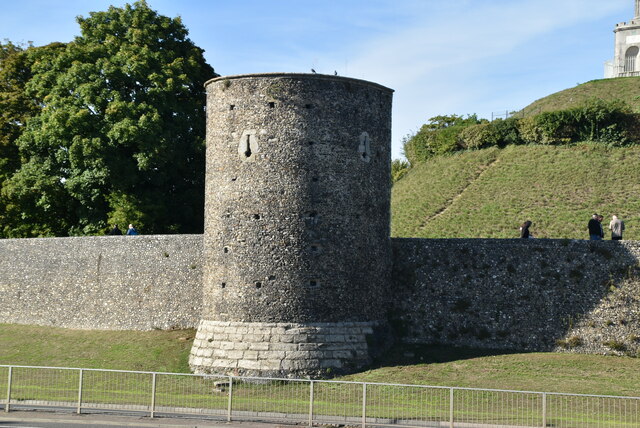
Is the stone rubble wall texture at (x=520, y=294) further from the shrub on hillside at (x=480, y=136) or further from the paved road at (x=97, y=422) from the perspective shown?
the shrub on hillside at (x=480, y=136)

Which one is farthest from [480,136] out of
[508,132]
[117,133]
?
[117,133]

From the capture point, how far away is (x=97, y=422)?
19484mm

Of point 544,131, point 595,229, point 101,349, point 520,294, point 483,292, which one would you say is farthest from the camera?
point 544,131

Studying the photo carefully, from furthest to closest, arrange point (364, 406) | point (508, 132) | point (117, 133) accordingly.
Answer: point (508, 132) → point (117, 133) → point (364, 406)

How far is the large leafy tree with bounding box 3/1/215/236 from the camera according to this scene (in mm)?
38375

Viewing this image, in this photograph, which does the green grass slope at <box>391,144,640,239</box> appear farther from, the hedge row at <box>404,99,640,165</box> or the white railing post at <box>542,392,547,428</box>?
the white railing post at <box>542,392,547,428</box>

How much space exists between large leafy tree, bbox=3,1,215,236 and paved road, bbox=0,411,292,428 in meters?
18.9

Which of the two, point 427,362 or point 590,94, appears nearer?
point 427,362

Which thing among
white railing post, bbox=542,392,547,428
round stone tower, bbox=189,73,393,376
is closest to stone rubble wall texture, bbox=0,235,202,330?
round stone tower, bbox=189,73,393,376

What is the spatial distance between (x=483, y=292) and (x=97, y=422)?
13.5 m

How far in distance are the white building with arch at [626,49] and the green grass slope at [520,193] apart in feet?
77.1

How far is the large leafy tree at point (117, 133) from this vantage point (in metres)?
38.4

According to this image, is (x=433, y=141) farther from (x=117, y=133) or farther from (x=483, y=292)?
(x=483, y=292)

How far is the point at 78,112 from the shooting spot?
38.4m
